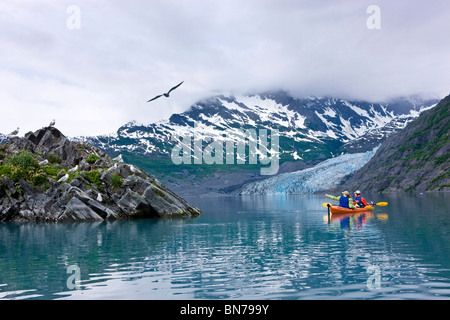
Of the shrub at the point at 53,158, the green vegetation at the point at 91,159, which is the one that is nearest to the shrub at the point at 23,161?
the shrub at the point at 53,158

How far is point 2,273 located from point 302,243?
24646mm

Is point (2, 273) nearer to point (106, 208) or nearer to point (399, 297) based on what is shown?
point (399, 297)

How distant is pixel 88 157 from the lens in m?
82.6

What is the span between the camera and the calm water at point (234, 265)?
20.3 metres

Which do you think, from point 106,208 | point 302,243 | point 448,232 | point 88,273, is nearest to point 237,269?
point 88,273

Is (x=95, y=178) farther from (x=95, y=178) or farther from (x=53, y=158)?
(x=53, y=158)

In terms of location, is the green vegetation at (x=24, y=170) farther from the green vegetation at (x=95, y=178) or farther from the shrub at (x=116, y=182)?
the shrub at (x=116, y=182)

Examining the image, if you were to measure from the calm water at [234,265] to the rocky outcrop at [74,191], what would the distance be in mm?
21658

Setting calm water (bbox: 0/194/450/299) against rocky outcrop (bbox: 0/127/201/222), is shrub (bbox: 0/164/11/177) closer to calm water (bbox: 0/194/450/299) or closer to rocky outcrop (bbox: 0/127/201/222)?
rocky outcrop (bbox: 0/127/201/222)

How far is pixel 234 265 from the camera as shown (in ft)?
90.4

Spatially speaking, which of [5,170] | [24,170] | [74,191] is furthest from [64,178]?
[5,170]

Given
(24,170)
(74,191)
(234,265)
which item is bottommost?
(234,265)

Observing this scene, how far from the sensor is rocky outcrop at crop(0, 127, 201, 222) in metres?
67.9

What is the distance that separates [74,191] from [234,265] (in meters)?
47.9
